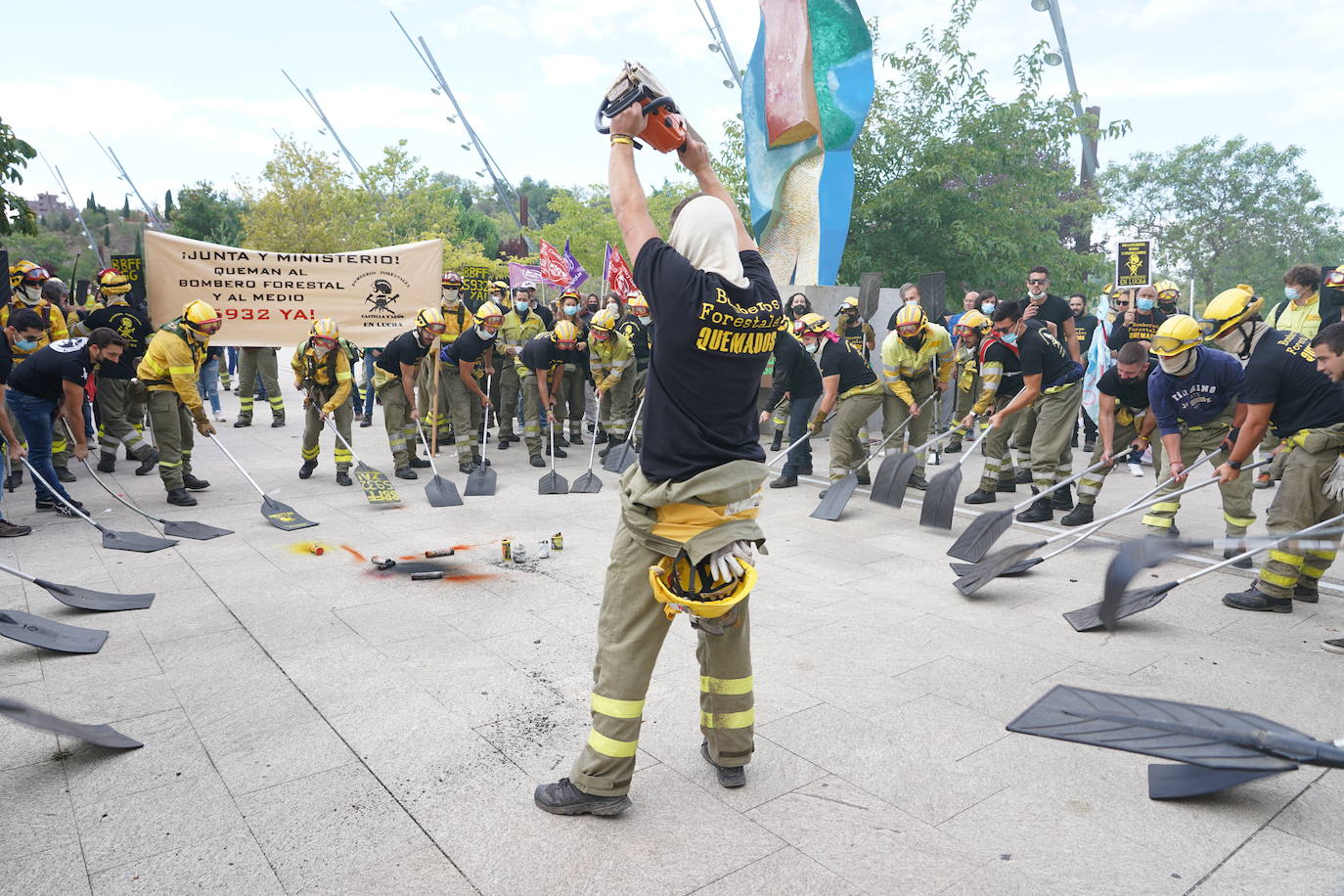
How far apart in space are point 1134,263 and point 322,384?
10.4 m

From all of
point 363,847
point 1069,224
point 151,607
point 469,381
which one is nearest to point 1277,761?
point 363,847

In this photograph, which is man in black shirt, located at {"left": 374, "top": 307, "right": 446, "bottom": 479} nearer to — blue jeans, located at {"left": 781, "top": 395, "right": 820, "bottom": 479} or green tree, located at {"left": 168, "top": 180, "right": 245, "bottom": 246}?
blue jeans, located at {"left": 781, "top": 395, "right": 820, "bottom": 479}

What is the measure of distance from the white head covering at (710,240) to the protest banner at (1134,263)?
401 inches

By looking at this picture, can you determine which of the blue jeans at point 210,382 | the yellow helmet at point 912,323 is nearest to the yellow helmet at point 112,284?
the blue jeans at point 210,382

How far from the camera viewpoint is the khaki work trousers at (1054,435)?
7.56m

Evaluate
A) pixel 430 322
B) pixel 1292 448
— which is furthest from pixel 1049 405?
pixel 430 322

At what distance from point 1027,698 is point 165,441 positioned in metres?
7.88

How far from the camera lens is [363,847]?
2.65 metres

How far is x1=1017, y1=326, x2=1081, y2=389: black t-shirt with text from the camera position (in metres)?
7.46

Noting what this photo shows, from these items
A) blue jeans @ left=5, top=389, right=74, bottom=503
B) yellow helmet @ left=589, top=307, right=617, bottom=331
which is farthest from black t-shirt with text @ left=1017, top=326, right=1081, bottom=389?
blue jeans @ left=5, top=389, right=74, bottom=503

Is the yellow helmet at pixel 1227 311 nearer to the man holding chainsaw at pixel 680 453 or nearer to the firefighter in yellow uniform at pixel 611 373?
the man holding chainsaw at pixel 680 453

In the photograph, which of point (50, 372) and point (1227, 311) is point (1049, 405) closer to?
point (1227, 311)

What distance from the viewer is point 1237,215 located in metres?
27.0

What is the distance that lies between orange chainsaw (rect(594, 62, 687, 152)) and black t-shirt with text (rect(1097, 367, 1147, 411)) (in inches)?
214
